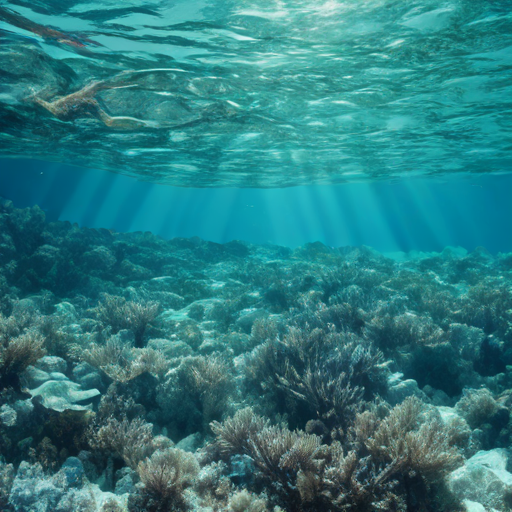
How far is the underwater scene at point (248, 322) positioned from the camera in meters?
4.05

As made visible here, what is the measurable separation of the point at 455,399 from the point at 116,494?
695 centimetres

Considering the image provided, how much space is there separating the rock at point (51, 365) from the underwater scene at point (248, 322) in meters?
0.10

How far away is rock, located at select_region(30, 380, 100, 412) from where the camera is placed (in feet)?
17.4

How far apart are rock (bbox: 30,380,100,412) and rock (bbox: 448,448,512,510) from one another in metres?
5.77

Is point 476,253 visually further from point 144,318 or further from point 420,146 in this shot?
point 144,318

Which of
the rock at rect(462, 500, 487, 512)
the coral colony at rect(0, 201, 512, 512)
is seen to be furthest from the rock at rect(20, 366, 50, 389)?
the rock at rect(462, 500, 487, 512)

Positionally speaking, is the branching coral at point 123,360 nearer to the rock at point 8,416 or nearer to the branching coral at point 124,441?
the branching coral at point 124,441

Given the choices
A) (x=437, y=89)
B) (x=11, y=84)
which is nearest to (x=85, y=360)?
(x=11, y=84)

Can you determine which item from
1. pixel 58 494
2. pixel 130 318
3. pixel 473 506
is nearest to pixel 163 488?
pixel 58 494

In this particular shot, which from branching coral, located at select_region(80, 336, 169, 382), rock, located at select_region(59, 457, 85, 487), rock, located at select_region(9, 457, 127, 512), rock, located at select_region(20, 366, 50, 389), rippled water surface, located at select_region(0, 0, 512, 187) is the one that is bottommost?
branching coral, located at select_region(80, 336, 169, 382)

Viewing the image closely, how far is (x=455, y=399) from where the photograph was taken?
707 centimetres

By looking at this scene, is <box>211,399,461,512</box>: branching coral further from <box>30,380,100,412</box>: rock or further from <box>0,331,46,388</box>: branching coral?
<box>0,331,46,388</box>: branching coral

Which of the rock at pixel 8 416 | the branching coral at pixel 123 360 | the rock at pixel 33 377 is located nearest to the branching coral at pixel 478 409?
the branching coral at pixel 123 360

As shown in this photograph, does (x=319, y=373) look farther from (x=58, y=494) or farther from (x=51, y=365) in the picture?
(x=51, y=365)
